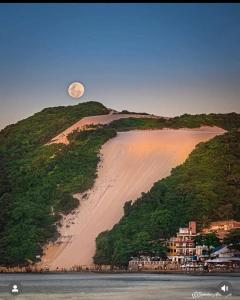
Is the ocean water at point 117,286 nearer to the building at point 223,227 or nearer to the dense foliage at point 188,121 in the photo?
the building at point 223,227

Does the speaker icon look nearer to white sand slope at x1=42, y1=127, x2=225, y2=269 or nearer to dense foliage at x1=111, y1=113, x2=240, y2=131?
white sand slope at x1=42, y1=127, x2=225, y2=269

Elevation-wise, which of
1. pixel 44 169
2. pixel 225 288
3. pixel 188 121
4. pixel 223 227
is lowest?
pixel 225 288

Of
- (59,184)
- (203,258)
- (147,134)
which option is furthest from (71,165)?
(203,258)

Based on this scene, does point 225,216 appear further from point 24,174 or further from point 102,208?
point 24,174

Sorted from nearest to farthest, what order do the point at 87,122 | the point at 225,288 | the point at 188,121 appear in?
the point at 225,288 < the point at 188,121 < the point at 87,122

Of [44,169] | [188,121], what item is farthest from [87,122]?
[188,121]

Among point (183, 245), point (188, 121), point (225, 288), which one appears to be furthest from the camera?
point (188, 121)

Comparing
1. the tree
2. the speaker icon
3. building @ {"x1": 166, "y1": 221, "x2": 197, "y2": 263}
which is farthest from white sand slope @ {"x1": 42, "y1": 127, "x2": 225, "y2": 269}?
the speaker icon

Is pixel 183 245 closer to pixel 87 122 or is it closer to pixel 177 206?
pixel 177 206
